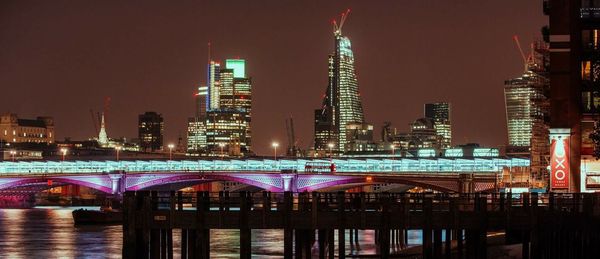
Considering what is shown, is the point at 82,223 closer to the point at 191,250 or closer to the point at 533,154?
the point at 533,154

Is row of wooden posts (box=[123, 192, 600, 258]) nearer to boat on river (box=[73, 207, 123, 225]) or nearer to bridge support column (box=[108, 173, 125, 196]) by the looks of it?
boat on river (box=[73, 207, 123, 225])

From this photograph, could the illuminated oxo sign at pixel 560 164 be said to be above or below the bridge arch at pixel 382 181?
above

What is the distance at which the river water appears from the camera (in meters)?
93.3

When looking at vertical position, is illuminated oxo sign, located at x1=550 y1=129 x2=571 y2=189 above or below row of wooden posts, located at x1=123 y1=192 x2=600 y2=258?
above

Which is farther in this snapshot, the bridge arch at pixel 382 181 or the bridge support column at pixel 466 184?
the bridge arch at pixel 382 181

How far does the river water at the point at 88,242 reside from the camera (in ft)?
306

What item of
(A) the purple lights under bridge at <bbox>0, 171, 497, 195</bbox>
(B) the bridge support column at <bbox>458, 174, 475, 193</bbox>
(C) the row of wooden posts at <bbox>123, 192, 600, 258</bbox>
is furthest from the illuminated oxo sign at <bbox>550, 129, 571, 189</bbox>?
(B) the bridge support column at <bbox>458, 174, 475, 193</bbox>

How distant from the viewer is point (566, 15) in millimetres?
79875

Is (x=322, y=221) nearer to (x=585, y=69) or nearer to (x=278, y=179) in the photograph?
(x=585, y=69)

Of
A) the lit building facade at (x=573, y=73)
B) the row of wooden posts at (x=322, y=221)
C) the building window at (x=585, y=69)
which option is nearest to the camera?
the row of wooden posts at (x=322, y=221)


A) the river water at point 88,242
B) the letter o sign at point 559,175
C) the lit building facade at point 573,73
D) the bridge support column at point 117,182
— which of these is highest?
the lit building facade at point 573,73

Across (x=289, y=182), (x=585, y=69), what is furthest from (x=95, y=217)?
(x=585, y=69)

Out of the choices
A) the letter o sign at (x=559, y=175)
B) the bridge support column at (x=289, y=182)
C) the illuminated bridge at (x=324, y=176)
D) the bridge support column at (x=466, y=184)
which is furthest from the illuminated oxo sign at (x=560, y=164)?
the bridge support column at (x=289, y=182)

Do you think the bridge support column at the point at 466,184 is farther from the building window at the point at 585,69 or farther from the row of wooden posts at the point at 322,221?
the row of wooden posts at the point at 322,221
